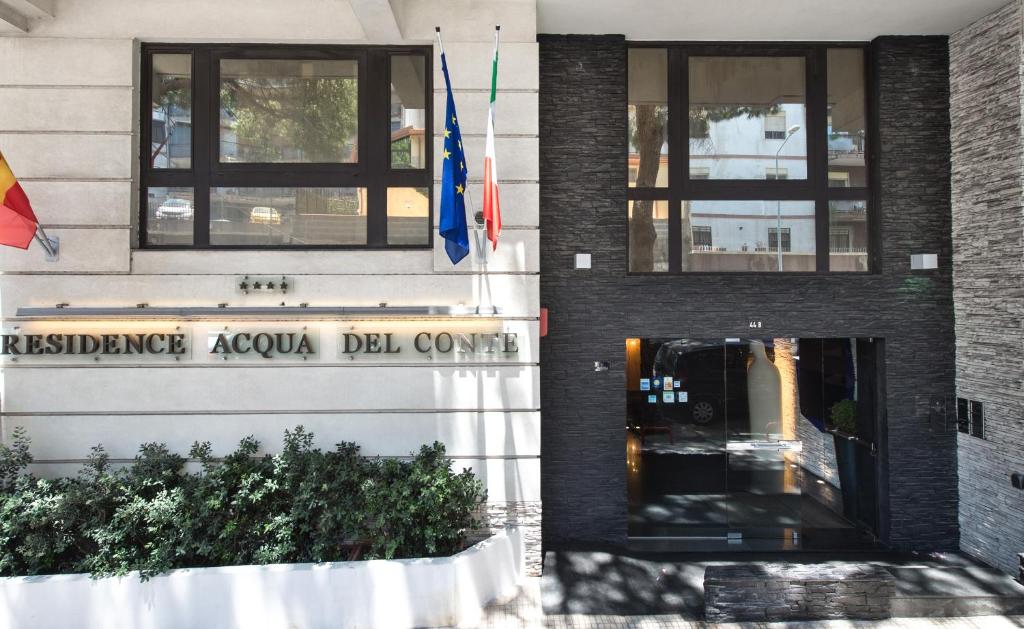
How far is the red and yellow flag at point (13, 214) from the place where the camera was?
5.89 metres

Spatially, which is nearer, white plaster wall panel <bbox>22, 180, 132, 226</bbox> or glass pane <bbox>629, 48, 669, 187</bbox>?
white plaster wall panel <bbox>22, 180, 132, 226</bbox>

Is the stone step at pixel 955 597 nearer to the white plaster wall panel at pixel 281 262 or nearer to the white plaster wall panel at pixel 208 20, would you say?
the white plaster wall panel at pixel 281 262

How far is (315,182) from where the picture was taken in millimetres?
6770

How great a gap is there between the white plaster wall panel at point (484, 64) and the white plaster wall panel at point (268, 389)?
3.09 metres

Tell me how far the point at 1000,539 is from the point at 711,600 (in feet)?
11.9

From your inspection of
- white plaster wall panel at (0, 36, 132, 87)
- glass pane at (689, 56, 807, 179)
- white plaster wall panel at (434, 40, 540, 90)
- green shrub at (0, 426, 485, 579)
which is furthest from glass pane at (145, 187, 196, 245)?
glass pane at (689, 56, 807, 179)

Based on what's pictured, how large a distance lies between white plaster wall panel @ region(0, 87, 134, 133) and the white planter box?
4517 millimetres

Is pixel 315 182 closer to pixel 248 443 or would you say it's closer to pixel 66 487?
pixel 248 443

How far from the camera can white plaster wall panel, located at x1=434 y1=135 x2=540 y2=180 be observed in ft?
21.6

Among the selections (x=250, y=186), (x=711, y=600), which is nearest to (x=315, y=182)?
(x=250, y=186)

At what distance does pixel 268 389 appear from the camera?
6.51 m

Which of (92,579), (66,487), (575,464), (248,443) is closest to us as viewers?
(92,579)

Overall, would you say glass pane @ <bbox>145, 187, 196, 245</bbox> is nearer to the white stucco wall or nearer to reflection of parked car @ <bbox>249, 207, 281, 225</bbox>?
the white stucco wall

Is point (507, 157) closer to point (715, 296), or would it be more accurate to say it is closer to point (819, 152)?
point (715, 296)
